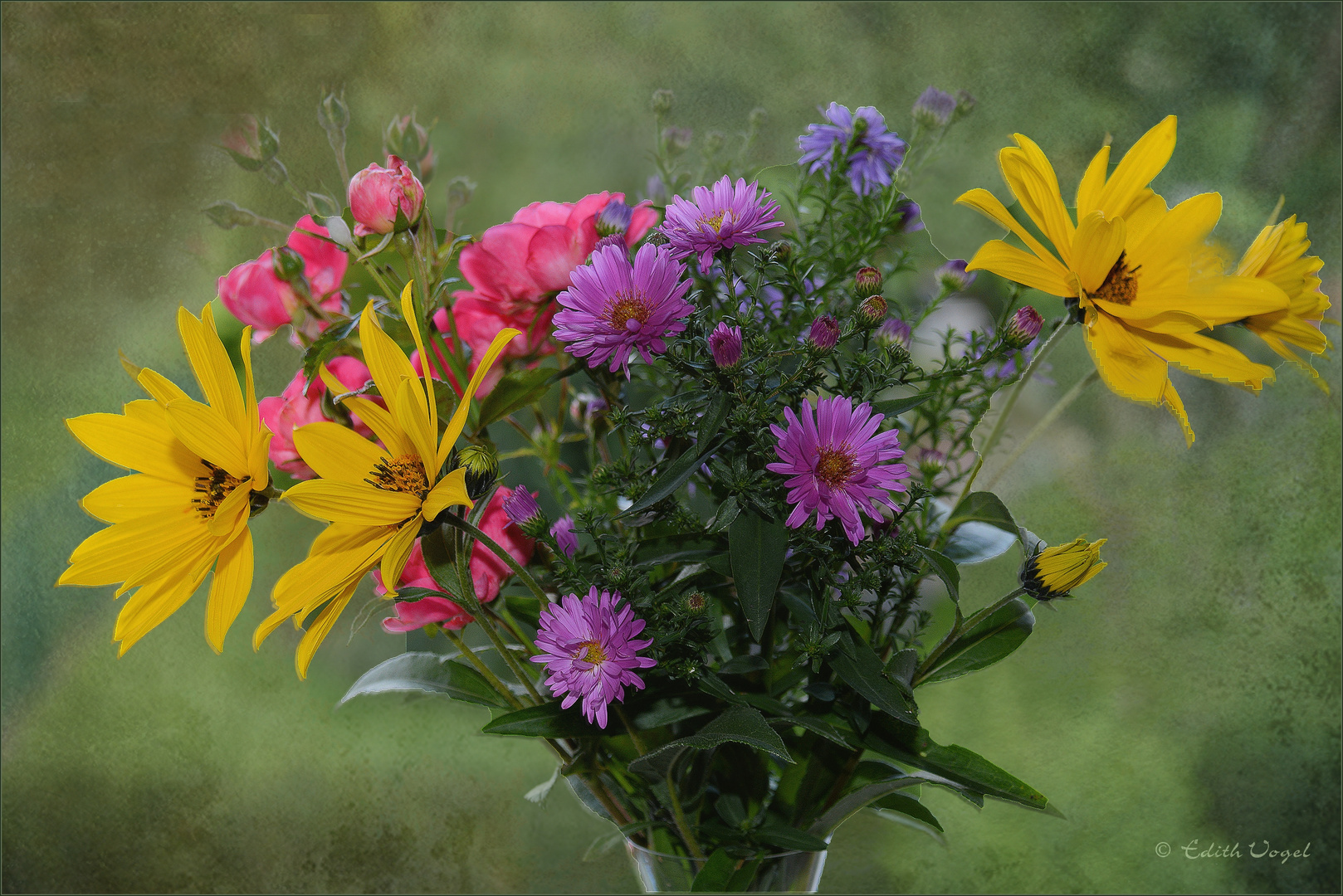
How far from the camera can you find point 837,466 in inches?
13.2

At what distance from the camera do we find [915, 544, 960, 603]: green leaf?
13.9 inches

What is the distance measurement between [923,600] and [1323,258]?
1.80 feet

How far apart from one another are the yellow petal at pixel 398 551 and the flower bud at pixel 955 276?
26 centimetres

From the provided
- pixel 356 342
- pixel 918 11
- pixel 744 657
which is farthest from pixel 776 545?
pixel 918 11

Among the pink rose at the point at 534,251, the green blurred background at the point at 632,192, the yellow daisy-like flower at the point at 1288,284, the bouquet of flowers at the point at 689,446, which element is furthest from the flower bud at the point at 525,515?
the green blurred background at the point at 632,192

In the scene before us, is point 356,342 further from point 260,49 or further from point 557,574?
point 260,49

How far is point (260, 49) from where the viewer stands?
0.75 metres

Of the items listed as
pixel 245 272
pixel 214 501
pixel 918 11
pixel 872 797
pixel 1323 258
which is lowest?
pixel 872 797

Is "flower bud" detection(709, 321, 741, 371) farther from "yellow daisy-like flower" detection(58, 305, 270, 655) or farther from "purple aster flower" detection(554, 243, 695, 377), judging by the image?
"yellow daisy-like flower" detection(58, 305, 270, 655)

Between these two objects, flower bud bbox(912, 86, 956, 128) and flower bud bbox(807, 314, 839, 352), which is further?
flower bud bbox(912, 86, 956, 128)

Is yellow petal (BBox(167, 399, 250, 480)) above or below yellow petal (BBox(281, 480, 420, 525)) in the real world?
above

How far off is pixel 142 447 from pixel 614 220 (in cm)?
22

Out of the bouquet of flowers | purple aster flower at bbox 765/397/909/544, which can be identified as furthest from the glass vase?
purple aster flower at bbox 765/397/909/544

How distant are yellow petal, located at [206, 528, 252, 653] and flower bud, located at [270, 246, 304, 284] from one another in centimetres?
12
